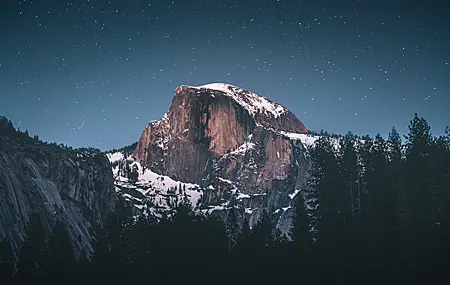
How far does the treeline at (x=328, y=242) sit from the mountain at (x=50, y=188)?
123 ft

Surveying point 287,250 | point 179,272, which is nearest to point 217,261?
point 179,272

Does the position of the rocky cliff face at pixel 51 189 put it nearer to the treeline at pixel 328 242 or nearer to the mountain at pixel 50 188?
the mountain at pixel 50 188

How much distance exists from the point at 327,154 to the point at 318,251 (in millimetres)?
10209

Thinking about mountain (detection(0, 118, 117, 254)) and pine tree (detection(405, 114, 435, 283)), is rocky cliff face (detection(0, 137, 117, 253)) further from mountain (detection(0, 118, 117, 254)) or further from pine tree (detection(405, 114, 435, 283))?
pine tree (detection(405, 114, 435, 283))

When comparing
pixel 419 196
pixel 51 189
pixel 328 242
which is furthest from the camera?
Result: pixel 51 189

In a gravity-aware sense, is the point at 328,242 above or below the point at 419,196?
below

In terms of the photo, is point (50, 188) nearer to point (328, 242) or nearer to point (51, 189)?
point (51, 189)

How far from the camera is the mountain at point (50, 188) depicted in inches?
3669

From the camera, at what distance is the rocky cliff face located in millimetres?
93062

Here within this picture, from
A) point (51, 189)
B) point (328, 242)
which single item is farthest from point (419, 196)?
point (51, 189)

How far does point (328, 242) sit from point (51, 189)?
88.6 metres

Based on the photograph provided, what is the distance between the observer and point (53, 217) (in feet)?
337

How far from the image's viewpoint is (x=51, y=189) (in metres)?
117

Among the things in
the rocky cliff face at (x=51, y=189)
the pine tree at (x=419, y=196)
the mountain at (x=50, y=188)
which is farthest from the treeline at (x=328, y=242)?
the rocky cliff face at (x=51, y=189)
